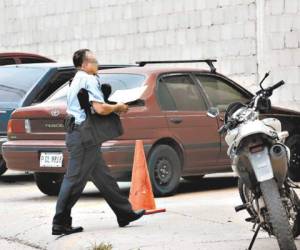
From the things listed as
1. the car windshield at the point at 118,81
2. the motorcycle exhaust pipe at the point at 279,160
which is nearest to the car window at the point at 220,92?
the car windshield at the point at 118,81

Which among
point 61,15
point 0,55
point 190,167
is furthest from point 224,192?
point 61,15

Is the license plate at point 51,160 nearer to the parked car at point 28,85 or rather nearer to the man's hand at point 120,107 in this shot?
the parked car at point 28,85

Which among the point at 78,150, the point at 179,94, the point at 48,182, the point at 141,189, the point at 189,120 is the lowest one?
the point at 48,182

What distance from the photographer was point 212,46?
1664 centimetres

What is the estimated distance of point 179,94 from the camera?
10914 mm

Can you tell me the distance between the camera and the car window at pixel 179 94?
35.2 ft

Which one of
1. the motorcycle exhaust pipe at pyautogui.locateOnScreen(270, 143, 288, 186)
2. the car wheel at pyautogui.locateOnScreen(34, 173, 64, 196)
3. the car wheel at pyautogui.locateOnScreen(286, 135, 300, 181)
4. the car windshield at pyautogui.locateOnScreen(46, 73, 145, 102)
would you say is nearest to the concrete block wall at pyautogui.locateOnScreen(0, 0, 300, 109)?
the car wheel at pyautogui.locateOnScreen(286, 135, 300, 181)

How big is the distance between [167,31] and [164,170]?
24.0ft

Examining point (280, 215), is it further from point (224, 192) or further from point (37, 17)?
point (37, 17)

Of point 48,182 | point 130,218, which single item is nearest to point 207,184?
point 48,182

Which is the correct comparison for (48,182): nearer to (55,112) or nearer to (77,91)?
(55,112)

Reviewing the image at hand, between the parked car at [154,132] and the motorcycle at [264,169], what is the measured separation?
3.23m

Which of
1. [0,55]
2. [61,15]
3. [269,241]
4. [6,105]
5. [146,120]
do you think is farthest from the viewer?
[61,15]

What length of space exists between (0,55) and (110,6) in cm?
388
